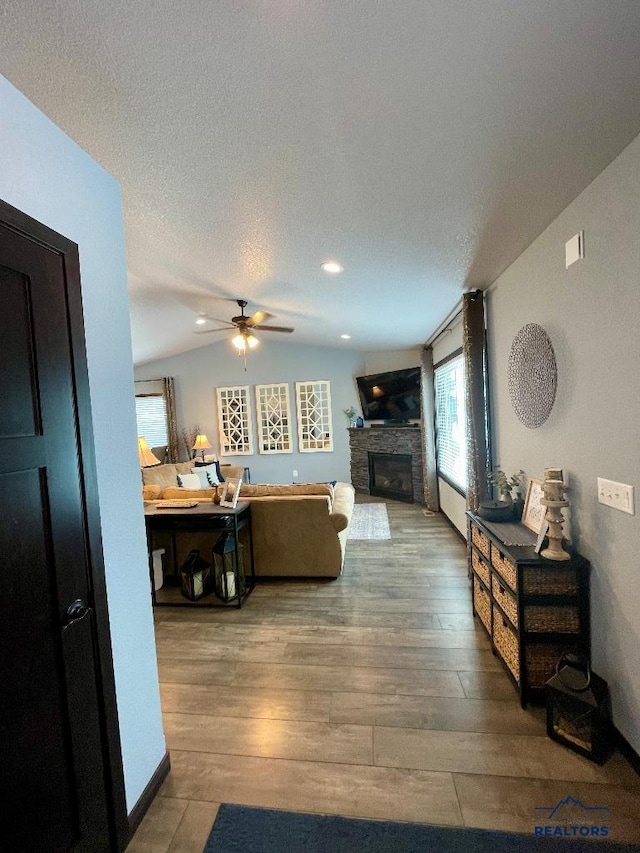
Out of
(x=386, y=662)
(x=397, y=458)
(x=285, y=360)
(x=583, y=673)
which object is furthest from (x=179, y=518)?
(x=285, y=360)

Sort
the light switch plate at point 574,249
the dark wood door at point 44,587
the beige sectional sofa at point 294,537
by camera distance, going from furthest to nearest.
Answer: the beige sectional sofa at point 294,537 → the light switch plate at point 574,249 → the dark wood door at point 44,587

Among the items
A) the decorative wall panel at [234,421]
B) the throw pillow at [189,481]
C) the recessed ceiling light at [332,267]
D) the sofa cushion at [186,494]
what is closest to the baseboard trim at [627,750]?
the recessed ceiling light at [332,267]

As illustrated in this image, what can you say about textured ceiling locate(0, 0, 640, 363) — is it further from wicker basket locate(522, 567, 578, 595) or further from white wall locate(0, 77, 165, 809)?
wicker basket locate(522, 567, 578, 595)

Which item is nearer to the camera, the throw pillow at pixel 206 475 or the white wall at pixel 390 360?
the throw pillow at pixel 206 475

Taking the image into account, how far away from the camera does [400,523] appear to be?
5141 millimetres

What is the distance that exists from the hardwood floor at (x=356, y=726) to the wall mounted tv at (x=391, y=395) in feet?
12.9

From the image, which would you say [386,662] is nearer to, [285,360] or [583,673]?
[583,673]

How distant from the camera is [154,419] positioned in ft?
26.0

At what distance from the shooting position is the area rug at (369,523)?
468 centimetres

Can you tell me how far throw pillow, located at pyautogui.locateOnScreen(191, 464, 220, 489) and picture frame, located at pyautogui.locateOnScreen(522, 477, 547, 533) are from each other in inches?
170

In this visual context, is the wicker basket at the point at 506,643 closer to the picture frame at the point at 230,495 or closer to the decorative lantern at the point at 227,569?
the decorative lantern at the point at 227,569

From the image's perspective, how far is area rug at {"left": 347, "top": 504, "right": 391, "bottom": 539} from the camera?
184 inches

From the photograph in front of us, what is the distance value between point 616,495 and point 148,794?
234cm

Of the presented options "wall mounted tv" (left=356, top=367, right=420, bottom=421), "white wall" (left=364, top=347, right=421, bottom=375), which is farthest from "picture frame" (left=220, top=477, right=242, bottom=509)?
"white wall" (left=364, top=347, right=421, bottom=375)
